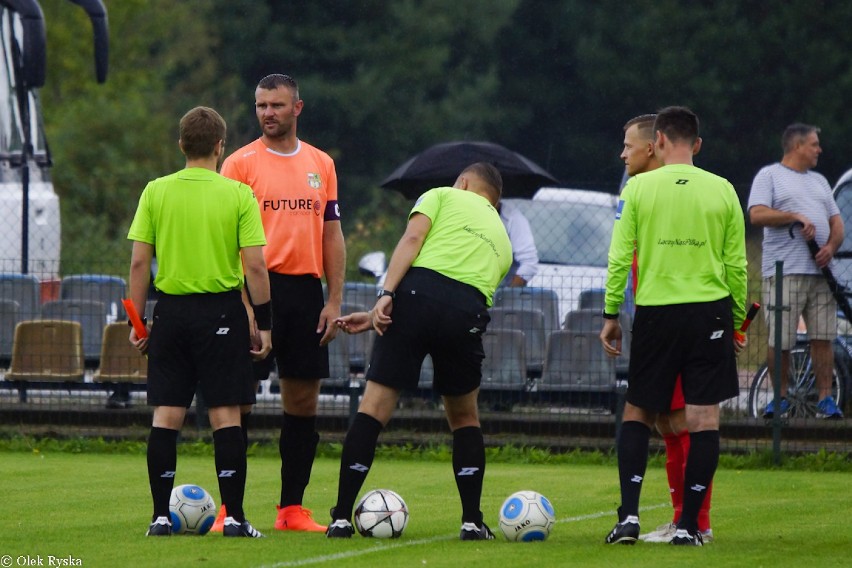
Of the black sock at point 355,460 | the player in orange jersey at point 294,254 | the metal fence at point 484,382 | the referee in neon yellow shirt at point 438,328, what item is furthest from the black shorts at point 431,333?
the metal fence at point 484,382

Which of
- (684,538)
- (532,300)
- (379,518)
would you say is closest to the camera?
(684,538)

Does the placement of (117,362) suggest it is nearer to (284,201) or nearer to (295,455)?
(295,455)

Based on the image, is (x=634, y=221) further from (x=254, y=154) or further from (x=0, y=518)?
(x=0, y=518)

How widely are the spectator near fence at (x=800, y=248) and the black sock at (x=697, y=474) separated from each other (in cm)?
464

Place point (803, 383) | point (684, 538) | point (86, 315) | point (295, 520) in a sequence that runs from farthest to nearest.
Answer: point (86, 315), point (803, 383), point (295, 520), point (684, 538)

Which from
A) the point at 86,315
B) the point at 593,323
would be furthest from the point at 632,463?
the point at 86,315

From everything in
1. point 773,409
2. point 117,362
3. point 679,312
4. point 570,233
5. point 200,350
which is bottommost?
point 773,409

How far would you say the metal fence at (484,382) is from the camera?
11.9 meters

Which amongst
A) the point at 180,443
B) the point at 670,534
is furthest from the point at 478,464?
the point at 180,443

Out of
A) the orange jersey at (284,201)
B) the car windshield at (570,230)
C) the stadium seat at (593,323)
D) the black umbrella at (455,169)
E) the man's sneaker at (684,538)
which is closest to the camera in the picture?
the man's sneaker at (684,538)

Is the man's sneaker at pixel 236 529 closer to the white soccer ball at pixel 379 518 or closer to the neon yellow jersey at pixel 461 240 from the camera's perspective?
the white soccer ball at pixel 379 518

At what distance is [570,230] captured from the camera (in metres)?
16.3

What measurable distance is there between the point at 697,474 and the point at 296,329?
2.05 metres

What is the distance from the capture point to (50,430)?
12.6 m
